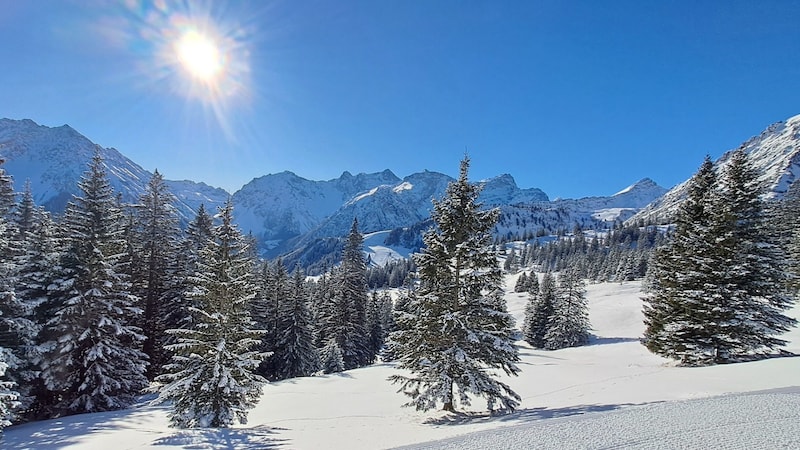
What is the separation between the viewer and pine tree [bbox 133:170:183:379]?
90.1 feet

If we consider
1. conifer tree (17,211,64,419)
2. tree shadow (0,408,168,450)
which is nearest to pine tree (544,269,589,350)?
tree shadow (0,408,168,450)

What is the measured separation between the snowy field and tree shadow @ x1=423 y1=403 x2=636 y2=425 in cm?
4

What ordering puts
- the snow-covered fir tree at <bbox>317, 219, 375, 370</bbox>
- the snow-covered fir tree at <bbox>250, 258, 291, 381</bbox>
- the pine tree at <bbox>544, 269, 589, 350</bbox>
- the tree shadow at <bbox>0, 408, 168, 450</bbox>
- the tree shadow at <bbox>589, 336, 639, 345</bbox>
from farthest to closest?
the pine tree at <bbox>544, 269, 589, 350</bbox>, the tree shadow at <bbox>589, 336, 639, 345</bbox>, the snow-covered fir tree at <bbox>317, 219, 375, 370</bbox>, the snow-covered fir tree at <bbox>250, 258, 291, 381</bbox>, the tree shadow at <bbox>0, 408, 168, 450</bbox>

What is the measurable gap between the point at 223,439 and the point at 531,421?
9423 mm

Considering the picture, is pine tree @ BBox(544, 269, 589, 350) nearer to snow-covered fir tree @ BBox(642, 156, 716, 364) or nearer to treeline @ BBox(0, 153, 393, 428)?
snow-covered fir tree @ BBox(642, 156, 716, 364)

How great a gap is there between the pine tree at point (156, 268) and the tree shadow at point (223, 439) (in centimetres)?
1660

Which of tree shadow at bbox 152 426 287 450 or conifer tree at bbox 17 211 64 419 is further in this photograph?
conifer tree at bbox 17 211 64 419

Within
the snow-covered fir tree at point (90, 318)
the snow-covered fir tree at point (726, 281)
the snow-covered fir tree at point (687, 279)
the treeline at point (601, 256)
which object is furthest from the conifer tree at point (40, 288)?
the treeline at point (601, 256)

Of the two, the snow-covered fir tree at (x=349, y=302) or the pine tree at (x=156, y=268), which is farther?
the snow-covered fir tree at (x=349, y=302)

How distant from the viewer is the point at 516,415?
1240cm

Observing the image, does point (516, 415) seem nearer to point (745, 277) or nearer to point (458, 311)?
point (458, 311)

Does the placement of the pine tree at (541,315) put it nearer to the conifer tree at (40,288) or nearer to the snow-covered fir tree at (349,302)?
the snow-covered fir tree at (349,302)

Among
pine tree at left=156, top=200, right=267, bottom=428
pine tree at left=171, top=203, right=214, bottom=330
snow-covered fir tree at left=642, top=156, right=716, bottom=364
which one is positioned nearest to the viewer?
pine tree at left=156, top=200, right=267, bottom=428

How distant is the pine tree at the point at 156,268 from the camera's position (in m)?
27.5
